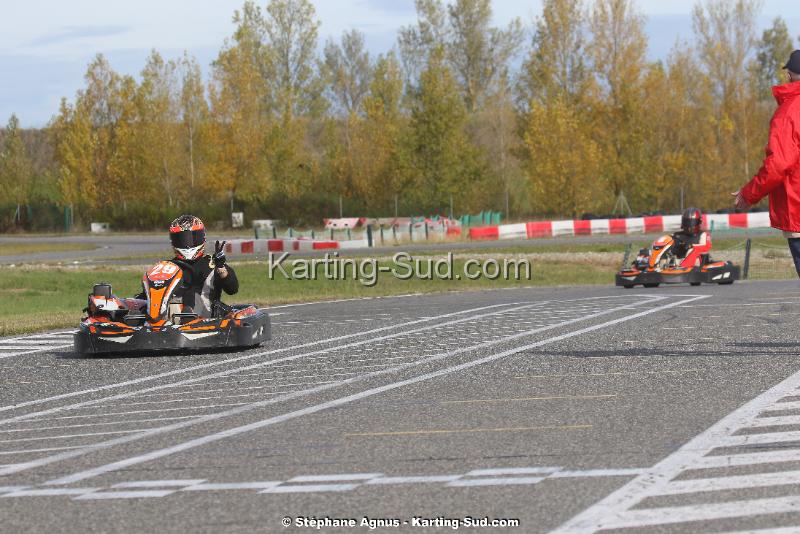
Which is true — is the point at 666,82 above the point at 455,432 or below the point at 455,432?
above

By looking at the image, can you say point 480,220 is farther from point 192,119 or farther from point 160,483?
point 160,483

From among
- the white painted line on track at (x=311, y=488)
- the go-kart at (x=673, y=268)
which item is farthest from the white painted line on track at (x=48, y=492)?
the go-kart at (x=673, y=268)

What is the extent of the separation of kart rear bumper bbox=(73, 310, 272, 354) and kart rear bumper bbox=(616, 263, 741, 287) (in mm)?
12762

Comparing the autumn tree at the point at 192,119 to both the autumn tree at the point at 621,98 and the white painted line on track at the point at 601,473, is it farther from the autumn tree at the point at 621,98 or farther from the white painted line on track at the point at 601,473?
the white painted line on track at the point at 601,473

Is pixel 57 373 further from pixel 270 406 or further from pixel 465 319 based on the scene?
pixel 465 319

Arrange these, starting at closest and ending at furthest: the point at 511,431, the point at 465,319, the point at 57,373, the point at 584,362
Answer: the point at 511,431 → the point at 584,362 → the point at 57,373 → the point at 465,319

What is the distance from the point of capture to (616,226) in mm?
53875

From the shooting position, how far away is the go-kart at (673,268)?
80.7ft

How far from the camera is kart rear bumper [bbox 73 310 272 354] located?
514 inches

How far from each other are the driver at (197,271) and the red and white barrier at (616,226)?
38.9m

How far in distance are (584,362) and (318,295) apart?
14.3 meters

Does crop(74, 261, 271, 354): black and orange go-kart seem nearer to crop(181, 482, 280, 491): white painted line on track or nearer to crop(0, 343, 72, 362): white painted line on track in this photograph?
crop(0, 343, 72, 362): white painted line on track

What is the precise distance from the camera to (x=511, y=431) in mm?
7480

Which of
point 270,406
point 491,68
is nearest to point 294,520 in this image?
point 270,406
